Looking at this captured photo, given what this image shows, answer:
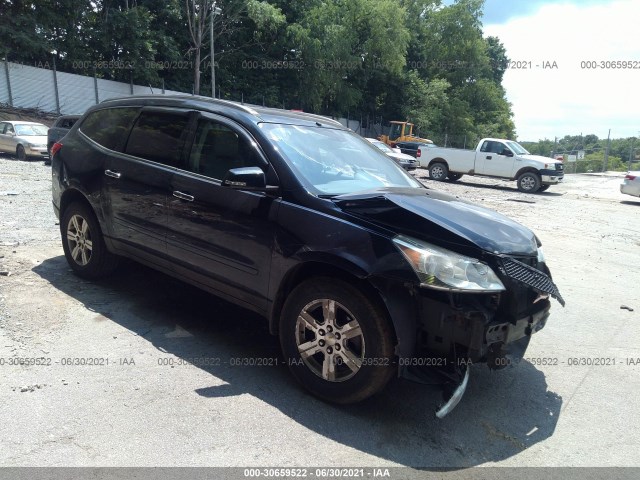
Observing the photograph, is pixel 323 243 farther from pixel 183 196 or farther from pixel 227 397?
pixel 183 196

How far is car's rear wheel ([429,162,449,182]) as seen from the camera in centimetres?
2234

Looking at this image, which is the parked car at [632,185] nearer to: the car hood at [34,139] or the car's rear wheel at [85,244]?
the car's rear wheel at [85,244]

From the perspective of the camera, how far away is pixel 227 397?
3.33m

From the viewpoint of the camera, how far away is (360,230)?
312cm

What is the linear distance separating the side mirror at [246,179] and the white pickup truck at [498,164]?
62.8ft

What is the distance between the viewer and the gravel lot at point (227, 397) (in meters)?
2.83

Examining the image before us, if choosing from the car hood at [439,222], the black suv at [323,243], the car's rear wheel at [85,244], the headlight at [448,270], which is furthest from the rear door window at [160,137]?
the headlight at [448,270]

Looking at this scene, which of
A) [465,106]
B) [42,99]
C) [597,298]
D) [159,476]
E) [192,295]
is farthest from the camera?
[465,106]

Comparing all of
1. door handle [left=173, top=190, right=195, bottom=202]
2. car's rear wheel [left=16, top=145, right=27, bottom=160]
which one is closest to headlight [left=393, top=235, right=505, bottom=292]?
door handle [left=173, top=190, right=195, bottom=202]

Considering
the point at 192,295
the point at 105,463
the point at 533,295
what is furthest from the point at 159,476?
the point at 192,295

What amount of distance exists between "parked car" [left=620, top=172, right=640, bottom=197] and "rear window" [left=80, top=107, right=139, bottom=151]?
62.7ft

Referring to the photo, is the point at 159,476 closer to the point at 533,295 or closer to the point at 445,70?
the point at 533,295

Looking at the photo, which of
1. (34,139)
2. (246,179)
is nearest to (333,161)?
(246,179)

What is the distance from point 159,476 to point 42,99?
2991 cm
